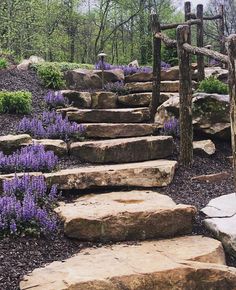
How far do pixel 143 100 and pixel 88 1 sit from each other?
20.8 m

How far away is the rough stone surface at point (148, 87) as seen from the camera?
895 cm

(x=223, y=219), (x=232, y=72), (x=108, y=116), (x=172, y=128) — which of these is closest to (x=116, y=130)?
(x=108, y=116)

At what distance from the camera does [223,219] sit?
4.34 metres

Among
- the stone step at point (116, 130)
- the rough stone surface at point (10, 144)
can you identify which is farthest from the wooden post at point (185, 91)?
the rough stone surface at point (10, 144)

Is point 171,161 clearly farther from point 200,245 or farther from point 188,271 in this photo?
point 188,271

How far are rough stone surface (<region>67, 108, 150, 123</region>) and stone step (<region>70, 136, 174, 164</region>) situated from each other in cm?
139

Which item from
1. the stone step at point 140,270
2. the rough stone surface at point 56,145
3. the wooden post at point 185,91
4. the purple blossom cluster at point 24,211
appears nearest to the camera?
the stone step at point 140,270

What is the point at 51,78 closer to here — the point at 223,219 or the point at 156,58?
the point at 156,58

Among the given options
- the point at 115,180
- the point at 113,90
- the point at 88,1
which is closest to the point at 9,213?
the point at 115,180

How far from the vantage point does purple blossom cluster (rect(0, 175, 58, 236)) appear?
3848mm

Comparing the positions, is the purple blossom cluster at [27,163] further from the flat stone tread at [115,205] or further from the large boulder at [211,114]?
the large boulder at [211,114]

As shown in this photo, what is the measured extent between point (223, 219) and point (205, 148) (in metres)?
2.20

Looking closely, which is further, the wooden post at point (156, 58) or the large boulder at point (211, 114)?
the wooden post at point (156, 58)

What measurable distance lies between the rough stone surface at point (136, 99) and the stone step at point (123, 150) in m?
2.37
